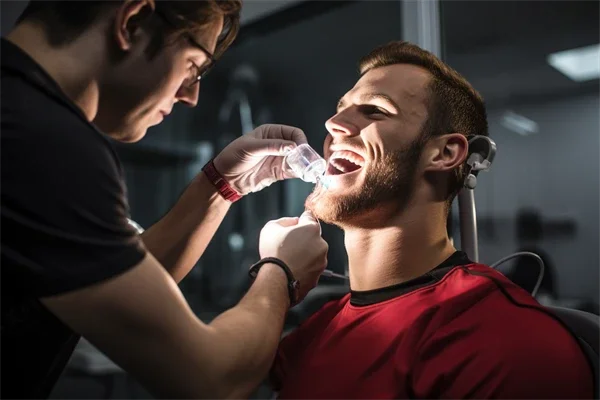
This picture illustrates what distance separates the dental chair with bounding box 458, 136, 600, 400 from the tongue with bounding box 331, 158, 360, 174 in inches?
11.7

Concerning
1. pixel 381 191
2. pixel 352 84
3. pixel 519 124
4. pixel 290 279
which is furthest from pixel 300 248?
pixel 519 124

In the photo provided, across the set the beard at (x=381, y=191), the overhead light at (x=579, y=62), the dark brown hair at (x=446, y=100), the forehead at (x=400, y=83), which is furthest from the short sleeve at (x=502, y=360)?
the overhead light at (x=579, y=62)

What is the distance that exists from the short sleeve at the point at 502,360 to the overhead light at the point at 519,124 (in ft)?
4.89

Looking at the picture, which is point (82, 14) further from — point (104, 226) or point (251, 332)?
point (251, 332)

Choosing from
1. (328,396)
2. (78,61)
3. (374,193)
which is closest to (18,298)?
(78,61)

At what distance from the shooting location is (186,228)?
1.51 meters

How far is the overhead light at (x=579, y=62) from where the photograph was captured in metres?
2.15

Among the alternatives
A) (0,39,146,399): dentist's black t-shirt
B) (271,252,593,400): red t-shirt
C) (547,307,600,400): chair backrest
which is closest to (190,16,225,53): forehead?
(0,39,146,399): dentist's black t-shirt

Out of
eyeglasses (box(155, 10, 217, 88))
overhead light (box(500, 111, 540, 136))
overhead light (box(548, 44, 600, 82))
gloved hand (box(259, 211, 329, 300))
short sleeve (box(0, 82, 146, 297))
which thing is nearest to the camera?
short sleeve (box(0, 82, 146, 297))

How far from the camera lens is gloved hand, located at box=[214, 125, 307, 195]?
1451 mm

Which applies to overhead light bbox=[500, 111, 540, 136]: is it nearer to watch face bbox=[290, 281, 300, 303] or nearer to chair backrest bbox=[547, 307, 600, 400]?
chair backrest bbox=[547, 307, 600, 400]

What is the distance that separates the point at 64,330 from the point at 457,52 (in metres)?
1.97

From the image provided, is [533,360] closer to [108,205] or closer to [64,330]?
[108,205]

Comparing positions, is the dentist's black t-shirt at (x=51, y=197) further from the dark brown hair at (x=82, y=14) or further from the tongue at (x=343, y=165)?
the tongue at (x=343, y=165)
